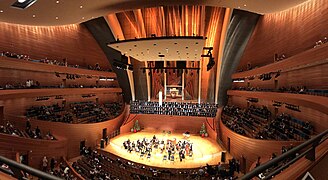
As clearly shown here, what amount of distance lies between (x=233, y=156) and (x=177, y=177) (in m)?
4.81

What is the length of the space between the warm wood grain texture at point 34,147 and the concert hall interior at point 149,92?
0.06 m

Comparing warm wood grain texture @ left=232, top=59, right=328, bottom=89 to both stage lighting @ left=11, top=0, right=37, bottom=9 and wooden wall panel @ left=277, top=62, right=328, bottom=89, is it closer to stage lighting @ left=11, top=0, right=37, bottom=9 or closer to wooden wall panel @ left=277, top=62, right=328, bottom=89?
wooden wall panel @ left=277, top=62, right=328, bottom=89

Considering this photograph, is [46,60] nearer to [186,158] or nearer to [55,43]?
[55,43]

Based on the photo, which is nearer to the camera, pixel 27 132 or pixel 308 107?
pixel 308 107

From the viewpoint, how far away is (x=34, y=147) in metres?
12.2

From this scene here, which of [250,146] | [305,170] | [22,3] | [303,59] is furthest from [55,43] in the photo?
[305,170]

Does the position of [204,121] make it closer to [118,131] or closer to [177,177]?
[118,131]

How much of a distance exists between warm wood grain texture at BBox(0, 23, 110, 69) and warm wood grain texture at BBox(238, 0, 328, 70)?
17.0 meters

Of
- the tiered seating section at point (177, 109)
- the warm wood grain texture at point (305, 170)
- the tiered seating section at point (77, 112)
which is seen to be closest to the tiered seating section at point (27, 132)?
the tiered seating section at point (77, 112)

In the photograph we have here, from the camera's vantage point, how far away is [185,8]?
21031 millimetres

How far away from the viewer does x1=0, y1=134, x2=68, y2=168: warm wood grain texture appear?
10773mm

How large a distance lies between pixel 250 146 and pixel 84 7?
43.2 ft

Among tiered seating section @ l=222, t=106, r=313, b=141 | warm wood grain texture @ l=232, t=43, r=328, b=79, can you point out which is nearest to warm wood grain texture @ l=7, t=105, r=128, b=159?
tiered seating section @ l=222, t=106, r=313, b=141

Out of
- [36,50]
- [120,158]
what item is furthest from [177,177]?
[36,50]
